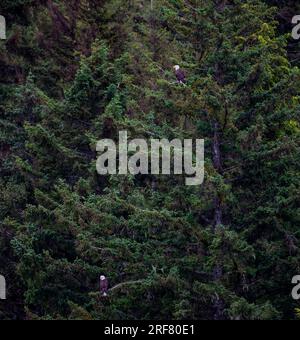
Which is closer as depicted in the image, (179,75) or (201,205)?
(201,205)

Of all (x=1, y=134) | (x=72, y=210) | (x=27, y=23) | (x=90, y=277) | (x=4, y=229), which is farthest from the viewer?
(x=27, y=23)

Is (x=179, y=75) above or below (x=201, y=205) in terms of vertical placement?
above

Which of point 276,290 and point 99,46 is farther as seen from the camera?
point 99,46

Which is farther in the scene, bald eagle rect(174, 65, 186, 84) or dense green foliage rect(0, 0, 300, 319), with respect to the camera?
bald eagle rect(174, 65, 186, 84)

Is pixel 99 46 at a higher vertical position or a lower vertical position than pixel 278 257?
higher

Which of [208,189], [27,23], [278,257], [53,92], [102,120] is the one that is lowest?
[278,257]

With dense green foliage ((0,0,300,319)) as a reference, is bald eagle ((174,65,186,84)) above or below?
above

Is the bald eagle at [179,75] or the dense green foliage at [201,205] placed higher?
the bald eagle at [179,75]

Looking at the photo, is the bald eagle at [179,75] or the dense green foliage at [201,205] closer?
the dense green foliage at [201,205]
